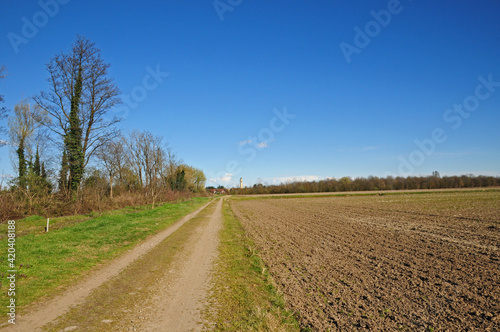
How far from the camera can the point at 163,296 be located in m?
6.16

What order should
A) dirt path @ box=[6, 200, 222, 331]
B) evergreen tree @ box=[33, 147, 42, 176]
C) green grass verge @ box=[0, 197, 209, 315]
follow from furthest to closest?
evergreen tree @ box=[33, 147, 42, 176] → green grass verge @ box=[0, 197, 209, 315] → dirt path @ box=[6, 200, 222, 331]

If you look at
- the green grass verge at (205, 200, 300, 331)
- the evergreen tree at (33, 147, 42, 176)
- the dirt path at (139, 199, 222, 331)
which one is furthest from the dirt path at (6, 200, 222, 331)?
the evergreen tree at (33, 147, 42, 176)

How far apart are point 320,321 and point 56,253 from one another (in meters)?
→ 9.82

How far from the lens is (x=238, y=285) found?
22.9ft

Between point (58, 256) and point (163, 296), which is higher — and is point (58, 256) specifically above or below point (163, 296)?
above

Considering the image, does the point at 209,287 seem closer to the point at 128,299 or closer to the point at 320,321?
the point at 128,299

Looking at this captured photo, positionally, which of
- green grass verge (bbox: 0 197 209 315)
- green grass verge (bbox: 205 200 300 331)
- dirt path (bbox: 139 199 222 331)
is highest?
green grass verge (bbox: 0 197 209 315)

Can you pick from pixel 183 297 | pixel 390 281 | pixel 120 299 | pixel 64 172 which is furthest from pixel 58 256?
pixel 64 172

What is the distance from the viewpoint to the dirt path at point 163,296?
16.0ft

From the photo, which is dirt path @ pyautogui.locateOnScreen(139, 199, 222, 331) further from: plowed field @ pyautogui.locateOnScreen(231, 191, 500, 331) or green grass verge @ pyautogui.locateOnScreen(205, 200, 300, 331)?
plowed field @ pyautogui.locateOnScreen(231, 191, 500, 331)

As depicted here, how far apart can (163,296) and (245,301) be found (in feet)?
6.07

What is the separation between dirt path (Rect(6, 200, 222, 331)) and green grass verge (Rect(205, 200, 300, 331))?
0.38 m

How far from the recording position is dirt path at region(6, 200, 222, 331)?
4.88 metres

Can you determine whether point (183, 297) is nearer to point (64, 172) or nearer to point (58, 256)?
point (58, 256)
